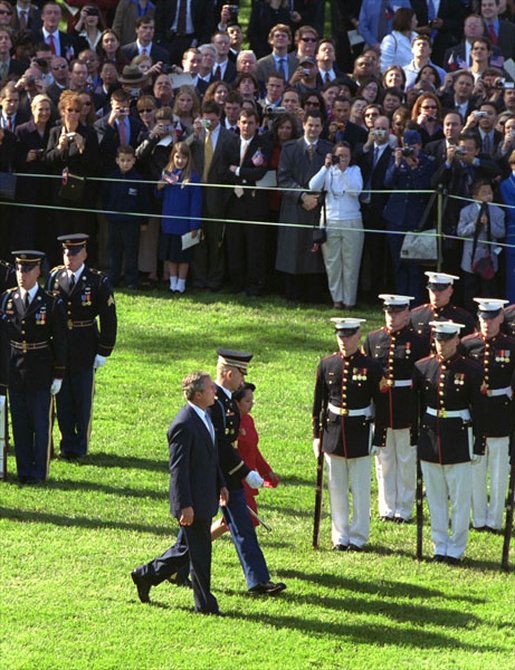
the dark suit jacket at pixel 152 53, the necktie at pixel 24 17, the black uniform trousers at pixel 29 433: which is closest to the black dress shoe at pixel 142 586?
the black uniform trousers at pixel 29 433

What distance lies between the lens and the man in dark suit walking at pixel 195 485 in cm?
1073

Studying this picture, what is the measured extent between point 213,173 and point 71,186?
1669mm

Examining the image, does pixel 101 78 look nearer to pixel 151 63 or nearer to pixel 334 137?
pixel 151 63

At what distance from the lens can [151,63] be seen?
21.2 metres

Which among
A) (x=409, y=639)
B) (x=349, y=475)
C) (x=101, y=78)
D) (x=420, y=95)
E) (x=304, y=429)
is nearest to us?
(x=409, y=639)

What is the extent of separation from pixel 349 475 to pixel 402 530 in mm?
805

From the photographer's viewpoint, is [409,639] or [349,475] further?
[349,475]

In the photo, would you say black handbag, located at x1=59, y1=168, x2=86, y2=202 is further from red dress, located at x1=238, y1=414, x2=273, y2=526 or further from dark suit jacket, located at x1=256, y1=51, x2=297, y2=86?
red dress, located at x1=238, y1=414, x2=273, y2=526

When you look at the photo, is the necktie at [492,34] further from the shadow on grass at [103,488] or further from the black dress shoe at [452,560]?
the black dress shoe at [452,560]

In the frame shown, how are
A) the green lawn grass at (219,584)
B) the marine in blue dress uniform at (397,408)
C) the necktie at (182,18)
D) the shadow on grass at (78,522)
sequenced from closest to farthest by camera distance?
the green lawn grass at (219,584), the shadow on grass at (78,522), the marine in blue dress uniform at (397,408), the necktie at (182,18)

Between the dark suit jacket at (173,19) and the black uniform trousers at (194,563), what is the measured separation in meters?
13.1

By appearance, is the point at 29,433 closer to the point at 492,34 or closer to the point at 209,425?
the point at 209,425

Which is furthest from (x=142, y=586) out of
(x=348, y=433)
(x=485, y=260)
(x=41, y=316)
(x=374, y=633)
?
(x=485, y=260)

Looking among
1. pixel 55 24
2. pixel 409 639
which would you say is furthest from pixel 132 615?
pixel 55 24
